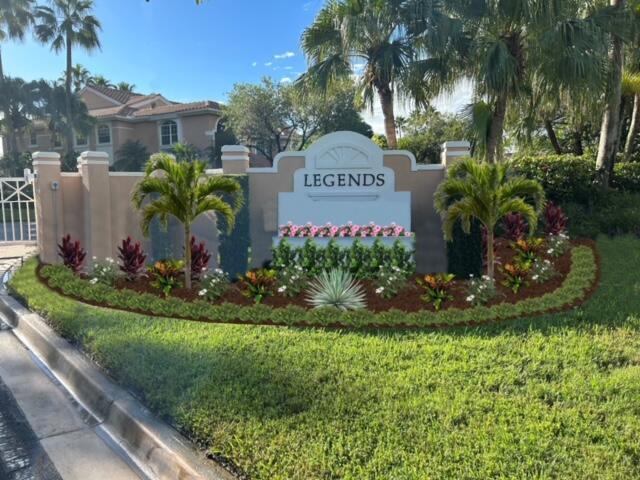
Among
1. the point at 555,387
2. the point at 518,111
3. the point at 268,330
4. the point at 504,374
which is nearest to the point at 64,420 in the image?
the point at 268,330

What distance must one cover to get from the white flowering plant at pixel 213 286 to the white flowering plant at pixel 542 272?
4165 mm

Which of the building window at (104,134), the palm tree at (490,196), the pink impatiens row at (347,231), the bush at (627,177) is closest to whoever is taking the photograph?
the palm tree at (490,196)

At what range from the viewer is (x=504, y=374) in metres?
3.81

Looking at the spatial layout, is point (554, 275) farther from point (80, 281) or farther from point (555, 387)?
point (80, 281)

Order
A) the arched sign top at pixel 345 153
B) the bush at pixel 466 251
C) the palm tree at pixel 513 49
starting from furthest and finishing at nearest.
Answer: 1. the palm tree at pixel 513 49
2. the arched sign top at pixel 345 153
3. the bush at pixel 466 251

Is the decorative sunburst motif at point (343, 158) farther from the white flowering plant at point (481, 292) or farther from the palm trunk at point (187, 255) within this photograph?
the white flowering plant at point (481, 292)

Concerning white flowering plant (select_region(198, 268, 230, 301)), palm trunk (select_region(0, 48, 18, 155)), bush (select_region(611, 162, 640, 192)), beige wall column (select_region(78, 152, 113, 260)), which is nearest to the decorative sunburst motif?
white flowering plant (select_region(198, 268, 230, 301))

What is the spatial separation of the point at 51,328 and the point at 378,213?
5.13 metres

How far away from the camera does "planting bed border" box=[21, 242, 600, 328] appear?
530 centimetres

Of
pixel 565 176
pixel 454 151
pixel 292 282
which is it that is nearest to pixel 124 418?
pixel 292 282

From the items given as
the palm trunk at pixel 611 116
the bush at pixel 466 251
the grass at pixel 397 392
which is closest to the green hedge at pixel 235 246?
the grass at pixel 397 392

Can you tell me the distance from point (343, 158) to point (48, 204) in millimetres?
5101

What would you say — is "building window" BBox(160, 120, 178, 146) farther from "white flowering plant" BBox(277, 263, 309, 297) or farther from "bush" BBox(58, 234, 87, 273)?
"white flowering plant" BBox(277, 263, 309, 297)

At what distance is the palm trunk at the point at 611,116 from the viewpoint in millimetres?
9984
